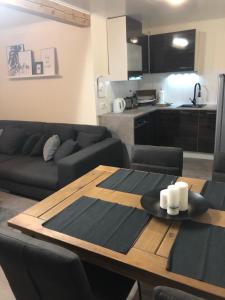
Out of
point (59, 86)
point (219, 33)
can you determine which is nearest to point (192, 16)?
point (219, 33)

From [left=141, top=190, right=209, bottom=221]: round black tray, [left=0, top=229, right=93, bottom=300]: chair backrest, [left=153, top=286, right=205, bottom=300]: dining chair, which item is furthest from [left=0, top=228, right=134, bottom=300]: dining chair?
[left=141, top=190, right=209, bottom=221]: round black tray

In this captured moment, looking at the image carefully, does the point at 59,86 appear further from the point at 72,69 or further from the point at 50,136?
the point at 50,136

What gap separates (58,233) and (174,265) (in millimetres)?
584

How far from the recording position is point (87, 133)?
3.59 m

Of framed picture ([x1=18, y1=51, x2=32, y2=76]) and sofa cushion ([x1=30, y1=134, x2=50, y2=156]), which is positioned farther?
framed picture ([x1=18, y1=51, x2=32, y2=76])

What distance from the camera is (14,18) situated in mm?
3682

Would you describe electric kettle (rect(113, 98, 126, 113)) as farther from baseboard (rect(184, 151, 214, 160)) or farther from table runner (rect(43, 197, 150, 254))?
table runner (rect(43, 197, 150, 254))

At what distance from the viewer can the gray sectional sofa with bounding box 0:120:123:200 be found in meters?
2.83

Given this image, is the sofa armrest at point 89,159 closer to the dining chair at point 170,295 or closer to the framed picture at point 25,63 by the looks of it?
the framed picture at point 25,63

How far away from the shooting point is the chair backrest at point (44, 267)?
3.07 ft

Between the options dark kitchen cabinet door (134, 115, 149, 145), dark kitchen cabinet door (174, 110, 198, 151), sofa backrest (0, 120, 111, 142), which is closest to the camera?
sofa backrest (0, 120, 111, 142)

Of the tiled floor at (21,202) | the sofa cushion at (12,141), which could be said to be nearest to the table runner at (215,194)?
the tiled floor at (21,202)

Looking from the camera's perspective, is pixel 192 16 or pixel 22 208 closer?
pixel 22 208

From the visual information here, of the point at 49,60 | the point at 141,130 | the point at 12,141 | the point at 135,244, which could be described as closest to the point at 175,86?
the point at 141,130
